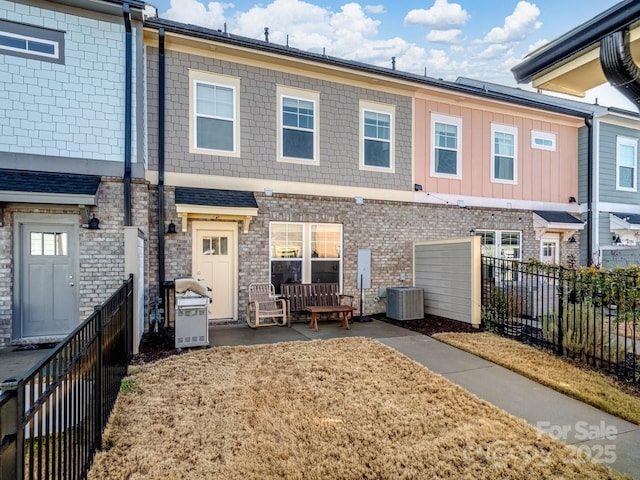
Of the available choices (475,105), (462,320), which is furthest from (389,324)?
(475,105)

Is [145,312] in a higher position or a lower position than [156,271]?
lower

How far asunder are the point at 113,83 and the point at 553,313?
9.05 m

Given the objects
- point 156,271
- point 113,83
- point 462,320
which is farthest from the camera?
point 462,320

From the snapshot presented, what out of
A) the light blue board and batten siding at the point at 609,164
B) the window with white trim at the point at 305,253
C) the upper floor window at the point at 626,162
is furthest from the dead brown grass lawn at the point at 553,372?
the upper floor window at the point at 626,162

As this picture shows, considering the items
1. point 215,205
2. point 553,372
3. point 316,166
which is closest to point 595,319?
point 553,372

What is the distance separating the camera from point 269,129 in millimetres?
8789

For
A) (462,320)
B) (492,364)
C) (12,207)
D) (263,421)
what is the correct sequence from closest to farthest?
(263,421), (492,364), (12,207), (462,320)

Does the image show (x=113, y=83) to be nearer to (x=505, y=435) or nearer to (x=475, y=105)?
(x=505, y=435)

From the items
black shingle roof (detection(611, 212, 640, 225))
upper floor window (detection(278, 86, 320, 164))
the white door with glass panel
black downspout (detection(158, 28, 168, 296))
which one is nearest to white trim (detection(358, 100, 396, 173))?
upper floor window (detection(278, 86, 320, 164))

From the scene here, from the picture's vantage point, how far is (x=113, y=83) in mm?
7137

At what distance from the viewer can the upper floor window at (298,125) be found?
8953 millimetres

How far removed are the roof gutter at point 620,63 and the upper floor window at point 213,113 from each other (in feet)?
24.5

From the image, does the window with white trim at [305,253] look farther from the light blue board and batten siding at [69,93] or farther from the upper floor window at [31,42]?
the upper floor window at [31,42]

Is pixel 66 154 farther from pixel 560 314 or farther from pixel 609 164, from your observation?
pixel 609 164
